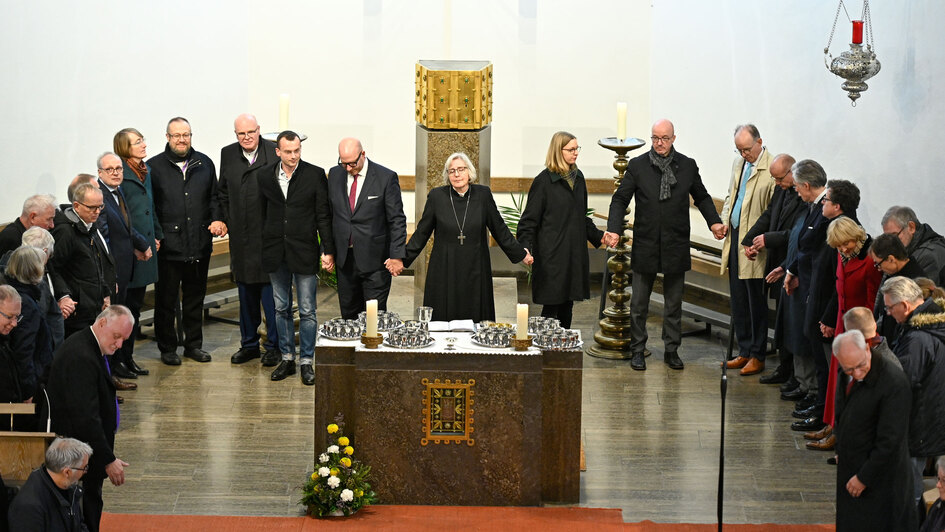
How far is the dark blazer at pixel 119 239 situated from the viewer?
7449mm

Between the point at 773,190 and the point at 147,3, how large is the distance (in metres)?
5.05

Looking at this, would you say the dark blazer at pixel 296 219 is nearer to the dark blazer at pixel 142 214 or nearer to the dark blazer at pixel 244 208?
the dark blazer at pixel 244 208

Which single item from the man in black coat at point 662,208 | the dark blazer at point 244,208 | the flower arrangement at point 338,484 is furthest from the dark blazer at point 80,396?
the man in black coat at point 662,208

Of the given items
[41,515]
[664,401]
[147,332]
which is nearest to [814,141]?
[664,401]

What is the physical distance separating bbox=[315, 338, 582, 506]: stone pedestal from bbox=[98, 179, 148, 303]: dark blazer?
2.31m

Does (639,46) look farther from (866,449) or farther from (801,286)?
(866,449)

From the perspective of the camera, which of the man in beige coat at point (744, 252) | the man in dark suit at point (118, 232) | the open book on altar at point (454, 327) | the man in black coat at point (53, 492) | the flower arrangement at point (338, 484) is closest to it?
the man in black coat at point (53, 492)

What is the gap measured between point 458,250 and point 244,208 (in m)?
1.66

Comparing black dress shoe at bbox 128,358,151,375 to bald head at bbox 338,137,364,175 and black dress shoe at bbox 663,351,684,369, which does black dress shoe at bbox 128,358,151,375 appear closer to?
bald head at bbox 338,137,364,175

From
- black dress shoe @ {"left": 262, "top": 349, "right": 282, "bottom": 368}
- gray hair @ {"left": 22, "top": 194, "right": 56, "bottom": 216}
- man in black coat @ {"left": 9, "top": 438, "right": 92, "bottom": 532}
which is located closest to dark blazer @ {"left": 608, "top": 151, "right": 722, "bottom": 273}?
black dress shoe @ {"left": 262, "top": 349, "right": 282, "bottom": 368}

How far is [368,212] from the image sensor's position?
7.48m

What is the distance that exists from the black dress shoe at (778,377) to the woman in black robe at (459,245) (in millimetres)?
2068

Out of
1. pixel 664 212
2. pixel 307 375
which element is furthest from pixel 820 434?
pixel 307 375

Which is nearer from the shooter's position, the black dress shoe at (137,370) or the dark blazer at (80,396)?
the dark blazer at (80,396)
